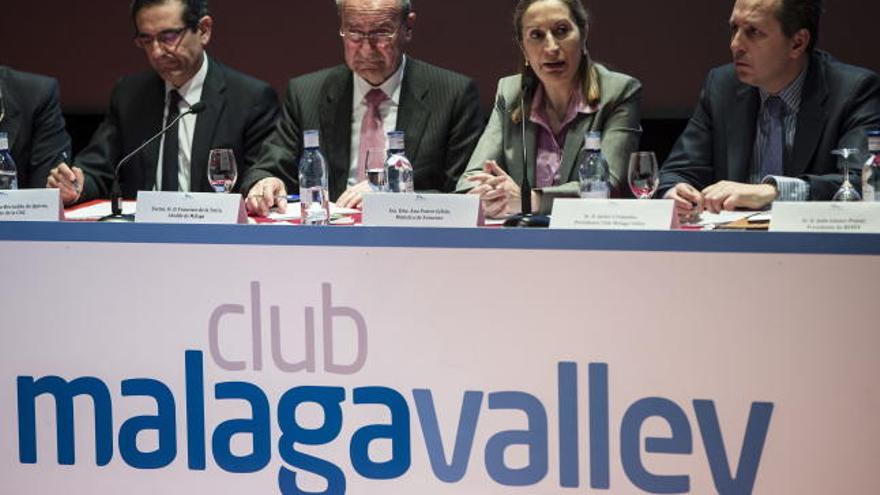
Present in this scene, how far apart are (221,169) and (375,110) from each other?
0.84 m

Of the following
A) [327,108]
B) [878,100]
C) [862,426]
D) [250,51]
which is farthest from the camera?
[250,51]

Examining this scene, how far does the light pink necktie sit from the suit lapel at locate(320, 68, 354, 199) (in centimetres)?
5

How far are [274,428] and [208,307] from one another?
24 cm

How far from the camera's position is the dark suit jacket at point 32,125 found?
403 cm

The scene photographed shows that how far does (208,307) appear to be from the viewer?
2131 mm

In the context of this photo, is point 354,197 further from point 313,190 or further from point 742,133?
point 742,133

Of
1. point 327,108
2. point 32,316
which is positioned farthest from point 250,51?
point 32,316

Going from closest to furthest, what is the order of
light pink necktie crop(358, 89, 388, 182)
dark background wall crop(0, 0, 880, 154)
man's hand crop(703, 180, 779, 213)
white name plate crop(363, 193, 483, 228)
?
white name plate crop(363, 193, 483, 228), man's hand crop(703, 180, 779, 213), light pink necktie crop(358, 89, 388, 182), dark background wall crop(0, 0, 880, 154)

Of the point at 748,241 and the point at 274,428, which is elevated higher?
the point at 748,241

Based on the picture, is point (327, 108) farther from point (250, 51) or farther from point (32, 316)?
point (32, 316)

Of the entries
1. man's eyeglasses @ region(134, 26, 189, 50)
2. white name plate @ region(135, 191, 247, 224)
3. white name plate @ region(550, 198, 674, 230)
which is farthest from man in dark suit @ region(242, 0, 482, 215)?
white name plate @ region(550, 198, 674, 230)

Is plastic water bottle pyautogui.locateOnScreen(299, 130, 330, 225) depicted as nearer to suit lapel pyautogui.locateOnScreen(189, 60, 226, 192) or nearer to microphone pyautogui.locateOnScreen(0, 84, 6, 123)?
suit lapel pyautogui.locateOnScreen(189, 60, 226, 192)

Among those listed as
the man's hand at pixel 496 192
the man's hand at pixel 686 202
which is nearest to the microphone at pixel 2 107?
the man's hand at pixel 496 192

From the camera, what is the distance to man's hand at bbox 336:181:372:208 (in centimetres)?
333
